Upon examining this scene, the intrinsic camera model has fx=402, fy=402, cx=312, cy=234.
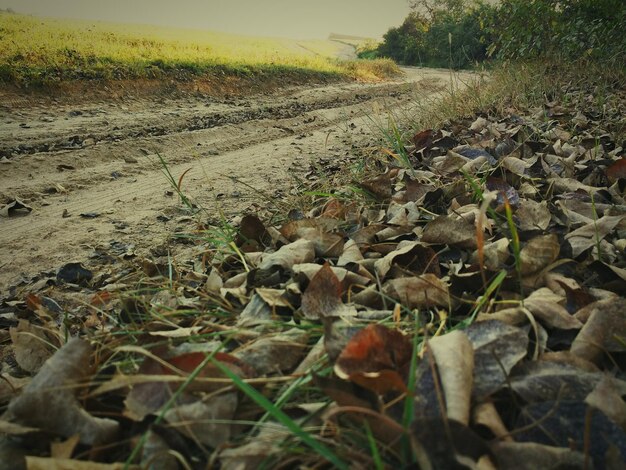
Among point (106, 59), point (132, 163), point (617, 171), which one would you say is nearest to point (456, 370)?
point (617, 171)

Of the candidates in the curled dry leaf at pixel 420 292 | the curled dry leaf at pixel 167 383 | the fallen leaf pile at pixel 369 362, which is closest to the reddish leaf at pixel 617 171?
the fallen leaf pile at pixel 369 362

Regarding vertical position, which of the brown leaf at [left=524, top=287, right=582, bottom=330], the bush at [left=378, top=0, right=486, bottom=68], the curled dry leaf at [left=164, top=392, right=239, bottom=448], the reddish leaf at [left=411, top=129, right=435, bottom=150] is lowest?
the curled dry leaf at [left=164, top=392, right=239, bottom=448]

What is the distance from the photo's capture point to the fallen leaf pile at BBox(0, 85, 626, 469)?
24.5 inches

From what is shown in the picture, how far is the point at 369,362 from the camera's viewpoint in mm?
714

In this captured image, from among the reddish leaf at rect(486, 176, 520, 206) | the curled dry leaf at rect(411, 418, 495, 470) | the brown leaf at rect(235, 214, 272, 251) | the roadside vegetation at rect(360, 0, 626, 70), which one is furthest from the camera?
the roadside vegetation at rect(360, 0, 626, 70)

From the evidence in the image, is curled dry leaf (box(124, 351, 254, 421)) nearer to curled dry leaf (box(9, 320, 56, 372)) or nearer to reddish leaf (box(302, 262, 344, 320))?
reddish leaf (box(302, 262, 344, 320))

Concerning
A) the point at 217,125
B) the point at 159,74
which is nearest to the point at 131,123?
the point at 217,125

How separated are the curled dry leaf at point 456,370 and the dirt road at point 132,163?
4.22 ft

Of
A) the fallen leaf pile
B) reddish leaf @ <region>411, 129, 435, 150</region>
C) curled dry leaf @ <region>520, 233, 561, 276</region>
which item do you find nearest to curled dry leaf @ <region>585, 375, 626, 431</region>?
the fallen leaf pile

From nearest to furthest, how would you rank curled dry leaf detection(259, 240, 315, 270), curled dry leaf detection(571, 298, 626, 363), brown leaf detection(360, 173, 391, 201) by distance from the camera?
1. curled dry leaf detection(571, 298, 626, 363)
2. curled dry leaf detection(259, 240, 315, 270)
3. brown leaf detection(360, 173, 391, 201)

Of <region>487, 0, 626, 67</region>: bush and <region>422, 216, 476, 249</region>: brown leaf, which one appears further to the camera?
<region>487, 0, 626, 67</region>: bush

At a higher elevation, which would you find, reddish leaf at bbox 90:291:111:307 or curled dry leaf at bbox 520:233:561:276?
curled dry leaf at bbox 520:233:561:276

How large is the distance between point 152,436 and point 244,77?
9963 mm

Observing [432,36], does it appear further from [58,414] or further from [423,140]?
[58,414]
